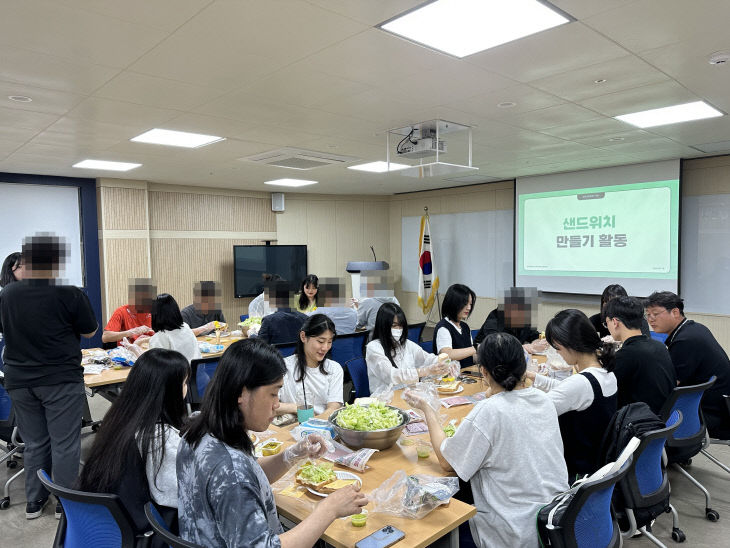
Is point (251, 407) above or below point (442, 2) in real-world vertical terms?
below

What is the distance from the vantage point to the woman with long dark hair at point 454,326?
147 inches

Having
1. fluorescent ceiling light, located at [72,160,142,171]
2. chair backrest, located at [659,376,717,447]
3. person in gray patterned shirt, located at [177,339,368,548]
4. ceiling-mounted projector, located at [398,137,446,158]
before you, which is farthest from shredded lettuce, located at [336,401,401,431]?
fluorescent ceiling light, located at [72,160,142,171]

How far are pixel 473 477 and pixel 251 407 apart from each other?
38.4 inches

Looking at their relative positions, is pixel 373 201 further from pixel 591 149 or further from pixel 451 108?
pixel 451 108

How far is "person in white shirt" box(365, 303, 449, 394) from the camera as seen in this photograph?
3.18m

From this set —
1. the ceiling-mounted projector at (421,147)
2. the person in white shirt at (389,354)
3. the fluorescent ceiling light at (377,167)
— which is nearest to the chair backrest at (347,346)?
the person in white shirt at (389,354)

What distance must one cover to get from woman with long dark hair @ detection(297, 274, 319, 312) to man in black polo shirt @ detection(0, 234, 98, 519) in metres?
2.34

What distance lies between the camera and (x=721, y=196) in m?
6.05

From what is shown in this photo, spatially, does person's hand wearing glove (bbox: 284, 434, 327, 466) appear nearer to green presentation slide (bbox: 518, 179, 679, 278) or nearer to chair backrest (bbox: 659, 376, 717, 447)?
chair backrest (bbox: 659, 376, 717, 447)

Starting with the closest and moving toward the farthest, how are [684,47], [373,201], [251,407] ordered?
[251,407] → [684,47] → [373,201]

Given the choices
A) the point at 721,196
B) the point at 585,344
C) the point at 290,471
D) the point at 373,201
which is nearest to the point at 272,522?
the point at 290,471

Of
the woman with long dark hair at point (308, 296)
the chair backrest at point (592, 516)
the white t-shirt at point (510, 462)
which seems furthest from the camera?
the woman with long dark hair at point (308, 296)

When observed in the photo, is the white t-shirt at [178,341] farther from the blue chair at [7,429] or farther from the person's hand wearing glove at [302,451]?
the person's hand wearing glove at [302,451]

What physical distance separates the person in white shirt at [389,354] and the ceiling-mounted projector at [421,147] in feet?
5.63
